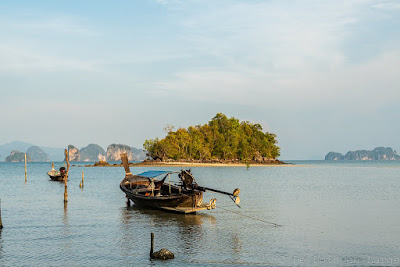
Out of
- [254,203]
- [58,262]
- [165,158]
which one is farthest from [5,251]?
[165,158]

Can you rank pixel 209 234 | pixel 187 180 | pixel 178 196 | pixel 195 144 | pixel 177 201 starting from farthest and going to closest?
pixel 195 144 < pixel 187 180 < pixel 177 201 < pixel 178 196 < pixel 209 234

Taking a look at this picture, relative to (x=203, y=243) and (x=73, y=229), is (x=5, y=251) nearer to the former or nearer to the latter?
(x=73, y=229)

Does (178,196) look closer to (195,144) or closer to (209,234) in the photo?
(209,234)

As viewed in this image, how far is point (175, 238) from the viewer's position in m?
27.2

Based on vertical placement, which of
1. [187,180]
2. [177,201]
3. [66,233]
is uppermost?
[187,180]

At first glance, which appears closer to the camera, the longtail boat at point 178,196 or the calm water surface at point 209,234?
the calm water surface at point 209,234

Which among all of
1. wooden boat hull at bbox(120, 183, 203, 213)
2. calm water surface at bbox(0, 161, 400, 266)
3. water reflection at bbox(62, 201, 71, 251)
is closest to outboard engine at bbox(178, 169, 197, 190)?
wooden boat hull at bbox(120, 183, 203, 213)

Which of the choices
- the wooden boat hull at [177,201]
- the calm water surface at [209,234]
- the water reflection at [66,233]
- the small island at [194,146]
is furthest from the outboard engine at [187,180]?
the small island at [194,146]

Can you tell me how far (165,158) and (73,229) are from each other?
159020 millimetres

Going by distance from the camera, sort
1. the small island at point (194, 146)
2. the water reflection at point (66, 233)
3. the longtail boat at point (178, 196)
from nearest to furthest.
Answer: the water reflection at point (66, 233), the longtail boat at point (178, 196), the small island at point (194, 146)

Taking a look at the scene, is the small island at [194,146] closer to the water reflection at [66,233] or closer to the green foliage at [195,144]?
the green foliage at [195,144]

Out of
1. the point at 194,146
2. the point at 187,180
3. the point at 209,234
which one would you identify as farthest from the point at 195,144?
the point at 209,234

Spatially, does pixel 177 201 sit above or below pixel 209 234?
above

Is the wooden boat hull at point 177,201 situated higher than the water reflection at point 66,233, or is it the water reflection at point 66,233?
the wooden boat hull at point 177,201
